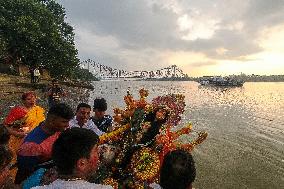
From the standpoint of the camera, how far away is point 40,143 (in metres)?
3.89

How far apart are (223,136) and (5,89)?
20382mm

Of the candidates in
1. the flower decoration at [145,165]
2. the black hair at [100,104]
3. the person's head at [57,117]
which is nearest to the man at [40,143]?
Result: the person's head at [57,117]

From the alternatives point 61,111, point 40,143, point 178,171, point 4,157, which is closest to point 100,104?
point 61,111

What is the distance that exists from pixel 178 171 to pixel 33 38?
124ft

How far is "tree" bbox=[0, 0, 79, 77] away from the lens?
37.8 meters

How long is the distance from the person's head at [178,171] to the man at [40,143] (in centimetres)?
181

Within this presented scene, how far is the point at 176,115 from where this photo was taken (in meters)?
5.33

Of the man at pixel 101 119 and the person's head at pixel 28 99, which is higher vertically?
the person's head at pixel 28 99

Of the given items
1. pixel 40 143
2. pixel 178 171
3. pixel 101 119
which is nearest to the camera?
pixel 178 171

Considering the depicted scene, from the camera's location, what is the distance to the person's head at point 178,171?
98.3 inches

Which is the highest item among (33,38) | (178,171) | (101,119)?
(33,38)

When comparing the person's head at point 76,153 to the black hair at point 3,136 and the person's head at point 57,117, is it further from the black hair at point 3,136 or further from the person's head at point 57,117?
the black hair at point 3,136

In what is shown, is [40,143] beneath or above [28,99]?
beneath

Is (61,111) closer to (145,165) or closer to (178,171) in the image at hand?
(145,165)
